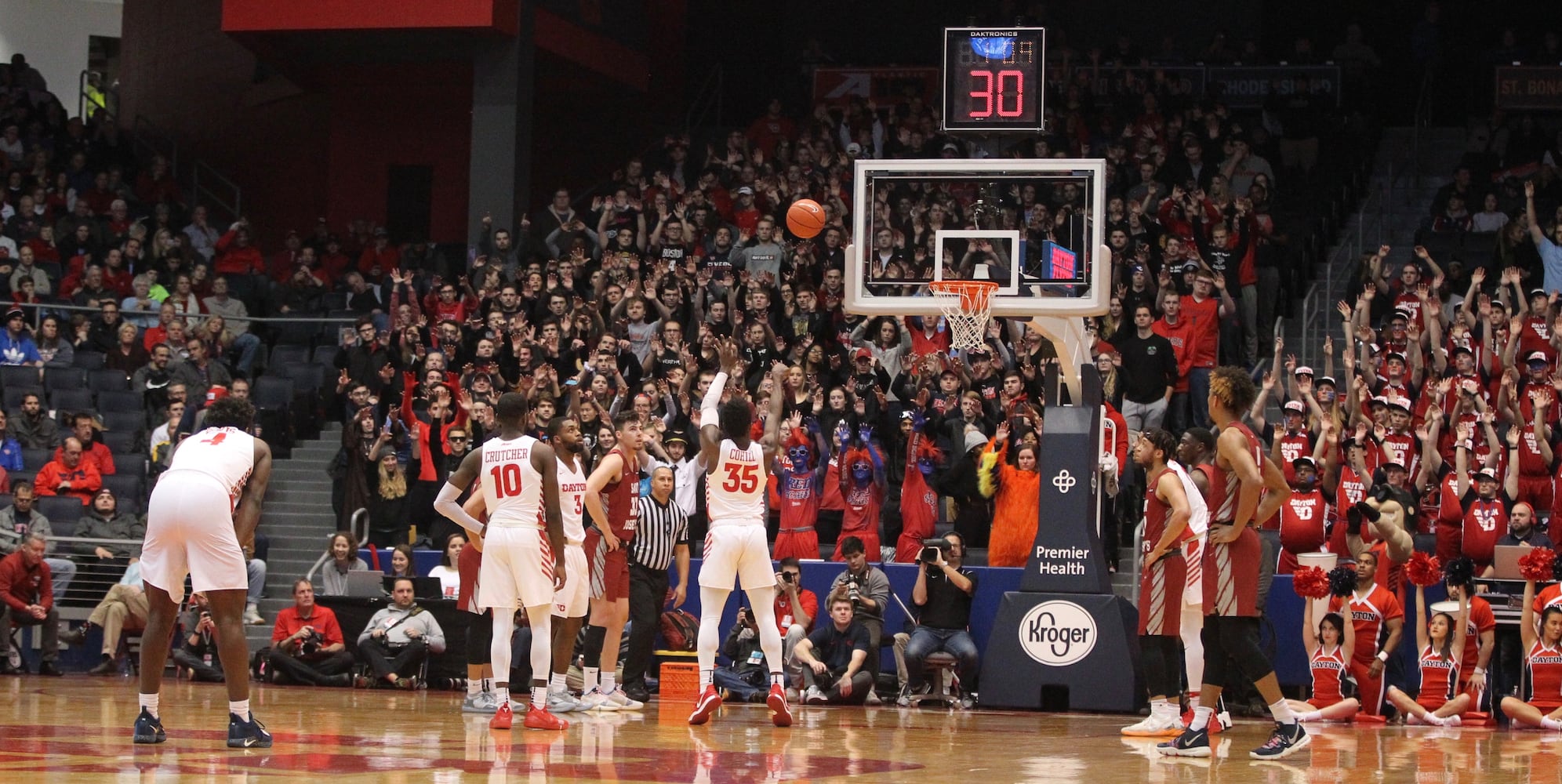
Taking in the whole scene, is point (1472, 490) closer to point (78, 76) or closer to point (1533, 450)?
point (1533, 450)

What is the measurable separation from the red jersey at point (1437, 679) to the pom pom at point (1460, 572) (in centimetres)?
59

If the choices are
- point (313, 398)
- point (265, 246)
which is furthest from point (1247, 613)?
point (265, 246)

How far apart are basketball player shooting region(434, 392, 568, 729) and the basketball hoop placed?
15.2ft

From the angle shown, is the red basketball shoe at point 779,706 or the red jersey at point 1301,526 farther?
the red jersey at point 1301,526

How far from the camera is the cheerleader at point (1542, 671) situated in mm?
14531

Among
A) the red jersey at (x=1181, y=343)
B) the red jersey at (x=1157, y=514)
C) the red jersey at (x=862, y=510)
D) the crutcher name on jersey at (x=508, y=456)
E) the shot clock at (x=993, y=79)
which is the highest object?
the shot clock at (x=993, y=79)

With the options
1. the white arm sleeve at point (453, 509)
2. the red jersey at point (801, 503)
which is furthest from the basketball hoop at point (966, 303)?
the white arm sleeve at point (453, 509)

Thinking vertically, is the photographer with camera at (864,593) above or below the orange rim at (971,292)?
below

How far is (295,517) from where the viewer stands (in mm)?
21922

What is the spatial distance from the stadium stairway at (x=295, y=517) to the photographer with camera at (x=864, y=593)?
22.4 feet

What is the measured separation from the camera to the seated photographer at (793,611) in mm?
16422

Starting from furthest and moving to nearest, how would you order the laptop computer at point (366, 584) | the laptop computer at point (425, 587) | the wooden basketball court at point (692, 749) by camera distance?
the laptop computer at point (366, 584), the laptop computer at point (425, 587), the wooden basketball court at point (692, 749)

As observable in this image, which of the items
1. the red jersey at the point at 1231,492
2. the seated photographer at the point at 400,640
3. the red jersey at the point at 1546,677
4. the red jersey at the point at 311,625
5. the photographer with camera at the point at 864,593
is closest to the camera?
the red jersey at the point at 1231,492

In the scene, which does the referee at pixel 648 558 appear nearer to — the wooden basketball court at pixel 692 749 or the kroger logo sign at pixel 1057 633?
the wooden basketball court at pixel 692 749
